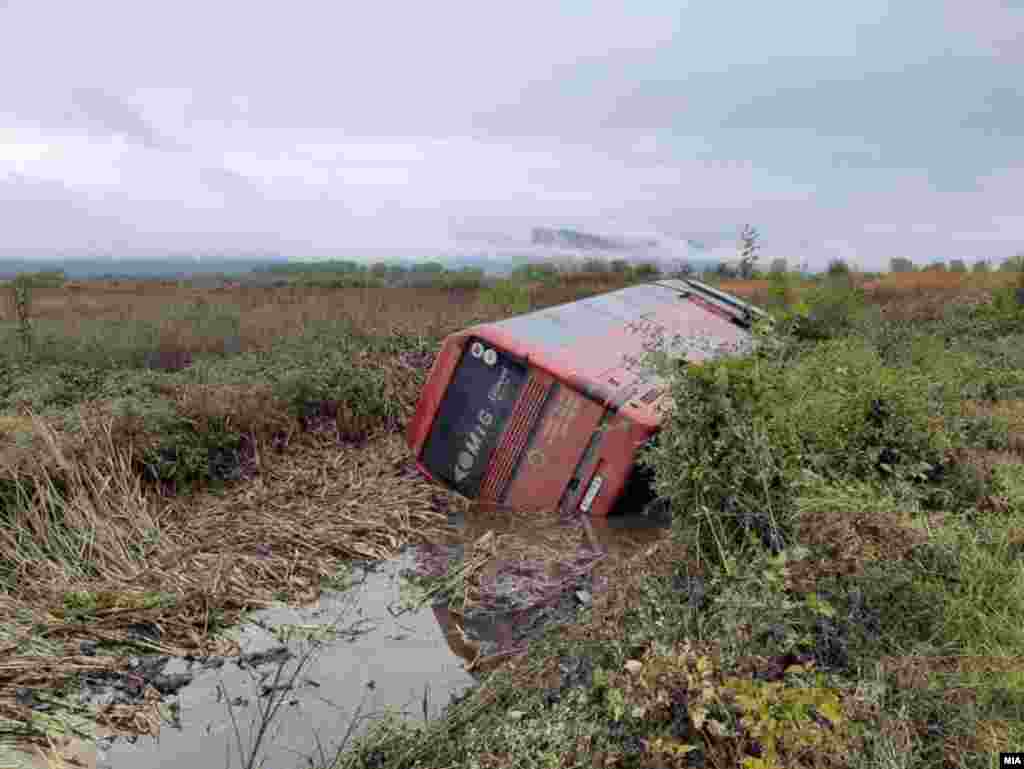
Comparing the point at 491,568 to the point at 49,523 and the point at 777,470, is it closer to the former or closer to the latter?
the point at 777,470

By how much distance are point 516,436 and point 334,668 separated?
109 inches

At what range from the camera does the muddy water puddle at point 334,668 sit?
13.9 ft

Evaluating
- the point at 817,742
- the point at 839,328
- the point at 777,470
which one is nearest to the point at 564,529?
the point at 777,470

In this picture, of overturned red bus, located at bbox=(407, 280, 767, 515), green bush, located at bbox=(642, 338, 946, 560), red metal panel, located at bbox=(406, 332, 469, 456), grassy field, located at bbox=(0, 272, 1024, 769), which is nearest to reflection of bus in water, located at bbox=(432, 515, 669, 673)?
overturned red bus, located at bbox=(407, 280, 767, 515)

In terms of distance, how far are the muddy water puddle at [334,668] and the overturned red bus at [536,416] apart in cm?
72

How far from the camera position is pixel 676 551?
444cm

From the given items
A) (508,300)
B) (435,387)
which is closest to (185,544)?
(435,387)

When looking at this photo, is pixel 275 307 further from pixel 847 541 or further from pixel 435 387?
pixel 847 541

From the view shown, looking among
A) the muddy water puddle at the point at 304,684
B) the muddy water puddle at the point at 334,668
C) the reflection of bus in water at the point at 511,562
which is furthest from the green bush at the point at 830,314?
the muddy water puddle at the point at 304,684

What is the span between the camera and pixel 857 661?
10.7 ft

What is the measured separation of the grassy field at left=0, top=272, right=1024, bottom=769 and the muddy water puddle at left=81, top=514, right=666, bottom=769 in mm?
321

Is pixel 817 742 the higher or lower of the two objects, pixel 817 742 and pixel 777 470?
the lower

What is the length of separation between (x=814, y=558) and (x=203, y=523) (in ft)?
17.6

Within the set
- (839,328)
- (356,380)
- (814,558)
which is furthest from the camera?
(839,328)
